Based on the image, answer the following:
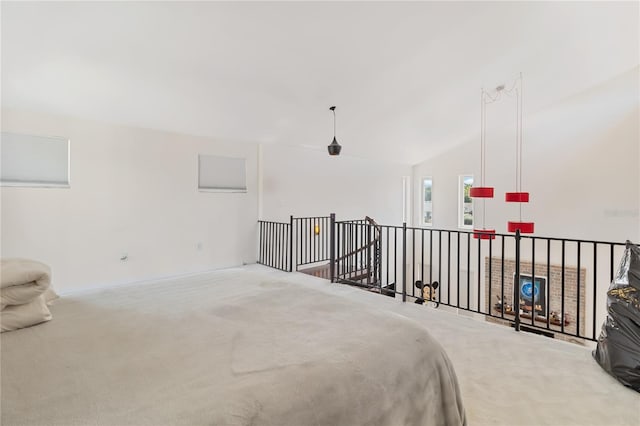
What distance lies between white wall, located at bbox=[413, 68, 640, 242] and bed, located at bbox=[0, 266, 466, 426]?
614cm

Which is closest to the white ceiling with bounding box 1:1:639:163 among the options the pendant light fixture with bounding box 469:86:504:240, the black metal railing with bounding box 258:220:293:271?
the pendant light fixture with bounding box 469:86:504:240

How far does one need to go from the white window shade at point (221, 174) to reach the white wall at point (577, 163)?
481 cm

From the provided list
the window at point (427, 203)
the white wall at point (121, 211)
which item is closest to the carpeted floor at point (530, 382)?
the white wall at point (121, 211)

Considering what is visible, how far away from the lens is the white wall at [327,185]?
6.05 m

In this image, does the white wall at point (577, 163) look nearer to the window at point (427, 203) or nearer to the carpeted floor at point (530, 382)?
the window at point (427, 203)

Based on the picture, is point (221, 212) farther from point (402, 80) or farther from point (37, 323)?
point (37, 323)

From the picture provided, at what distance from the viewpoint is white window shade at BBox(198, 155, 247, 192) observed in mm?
5219

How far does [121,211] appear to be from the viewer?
14.3 ft

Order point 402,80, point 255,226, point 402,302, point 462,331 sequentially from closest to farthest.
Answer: point 462,331 → point 402,302 → point 402,80 → point 255,226

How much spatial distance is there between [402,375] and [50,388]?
1.12m

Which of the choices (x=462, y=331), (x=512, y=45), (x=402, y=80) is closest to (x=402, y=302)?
(x=462, y=331)

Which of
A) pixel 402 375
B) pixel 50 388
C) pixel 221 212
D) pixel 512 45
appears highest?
pixel 512 45

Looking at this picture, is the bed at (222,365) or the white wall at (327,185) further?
the white wall at (327,185)

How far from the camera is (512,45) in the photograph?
4168 mm
